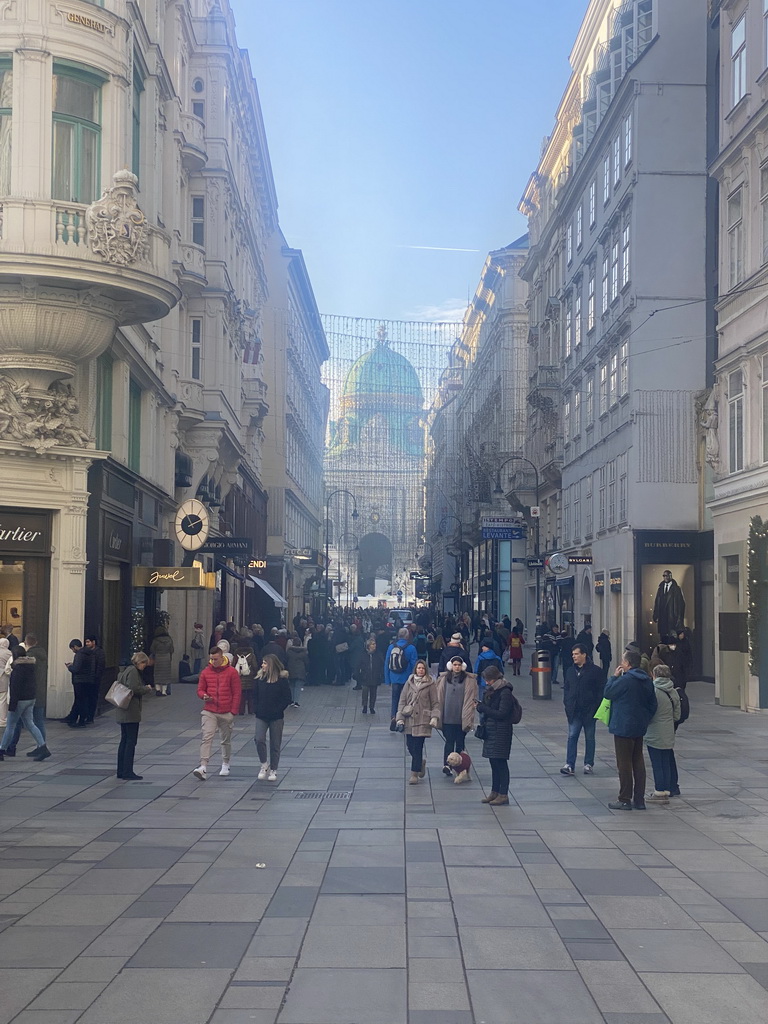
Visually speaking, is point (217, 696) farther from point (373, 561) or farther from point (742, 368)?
point (373, 561)

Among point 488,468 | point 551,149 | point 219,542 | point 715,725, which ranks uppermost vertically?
point 551,149

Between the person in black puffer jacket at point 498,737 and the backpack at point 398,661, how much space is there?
755 cm

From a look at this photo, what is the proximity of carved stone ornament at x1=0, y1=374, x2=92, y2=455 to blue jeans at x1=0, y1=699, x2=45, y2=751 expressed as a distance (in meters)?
6.31

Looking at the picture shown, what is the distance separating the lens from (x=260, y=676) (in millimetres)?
15859

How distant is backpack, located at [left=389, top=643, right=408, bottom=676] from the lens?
21688mm

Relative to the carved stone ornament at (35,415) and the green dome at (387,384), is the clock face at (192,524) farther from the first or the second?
the green dome at (387,384)

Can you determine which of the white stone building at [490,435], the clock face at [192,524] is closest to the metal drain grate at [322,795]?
the clock face at [192,524]

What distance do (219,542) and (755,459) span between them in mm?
14212

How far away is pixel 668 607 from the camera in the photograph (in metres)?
34.0

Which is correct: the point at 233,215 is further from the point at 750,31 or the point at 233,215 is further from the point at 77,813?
the point at 77,813

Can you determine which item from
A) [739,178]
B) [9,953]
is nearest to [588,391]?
[739,178]

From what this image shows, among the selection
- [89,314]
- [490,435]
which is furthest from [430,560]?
[89,314]

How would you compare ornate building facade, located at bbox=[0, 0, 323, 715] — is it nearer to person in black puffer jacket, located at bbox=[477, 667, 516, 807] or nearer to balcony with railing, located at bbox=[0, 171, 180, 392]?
balcony with railing, located at bbox=[0, 171, 180, 392]

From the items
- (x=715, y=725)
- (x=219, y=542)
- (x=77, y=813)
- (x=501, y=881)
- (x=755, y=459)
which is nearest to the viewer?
(x=501, y=881)
